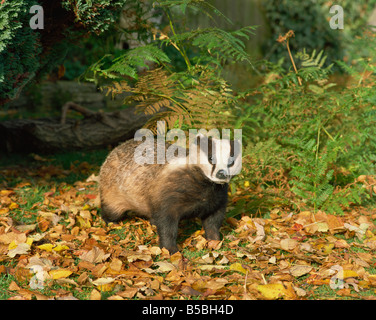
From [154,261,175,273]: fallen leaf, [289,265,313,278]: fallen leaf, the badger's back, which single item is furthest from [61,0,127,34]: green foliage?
[289,265,313,278]: fallen leaf

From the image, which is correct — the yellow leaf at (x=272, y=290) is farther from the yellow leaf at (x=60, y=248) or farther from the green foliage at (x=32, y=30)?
the green foliage at (x=32, y=30)

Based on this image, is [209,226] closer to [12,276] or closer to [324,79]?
[12,276]

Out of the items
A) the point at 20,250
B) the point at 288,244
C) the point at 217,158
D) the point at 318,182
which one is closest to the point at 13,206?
the point at 20,250

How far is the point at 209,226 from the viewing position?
170 inches

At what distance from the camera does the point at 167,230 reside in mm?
4027

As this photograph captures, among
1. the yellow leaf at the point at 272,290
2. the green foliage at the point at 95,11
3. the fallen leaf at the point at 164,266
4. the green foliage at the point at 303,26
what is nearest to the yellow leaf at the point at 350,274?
the yellow leaf at the point at 272,290

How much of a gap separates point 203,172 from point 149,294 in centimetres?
116

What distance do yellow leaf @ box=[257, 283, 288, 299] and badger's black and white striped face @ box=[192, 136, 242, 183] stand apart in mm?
960

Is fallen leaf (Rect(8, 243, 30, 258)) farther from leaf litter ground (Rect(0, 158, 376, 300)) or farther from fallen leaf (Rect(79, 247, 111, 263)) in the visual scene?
fallen leaf (Rect(79, 247, 111, 263))

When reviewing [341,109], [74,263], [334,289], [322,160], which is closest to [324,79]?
[341,109]

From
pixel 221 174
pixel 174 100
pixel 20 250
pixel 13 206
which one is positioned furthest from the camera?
pixel 13 206

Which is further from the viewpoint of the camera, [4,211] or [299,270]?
[4,211]

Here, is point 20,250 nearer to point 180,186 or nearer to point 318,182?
point 180,186
